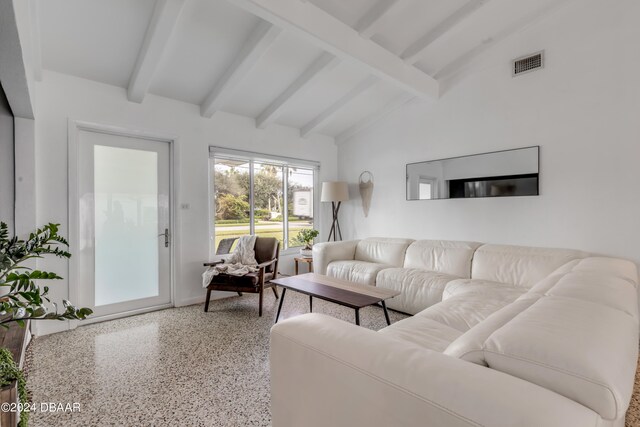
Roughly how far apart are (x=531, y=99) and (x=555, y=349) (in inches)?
133

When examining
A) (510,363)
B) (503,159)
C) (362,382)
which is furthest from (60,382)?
(503,159)

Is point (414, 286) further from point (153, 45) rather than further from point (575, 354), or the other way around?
point (153, 45)

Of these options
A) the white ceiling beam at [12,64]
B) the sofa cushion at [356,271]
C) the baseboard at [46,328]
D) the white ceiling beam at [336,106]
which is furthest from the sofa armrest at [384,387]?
the white ceiling beam at [336,106]

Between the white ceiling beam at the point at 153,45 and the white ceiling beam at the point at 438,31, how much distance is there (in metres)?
2.32

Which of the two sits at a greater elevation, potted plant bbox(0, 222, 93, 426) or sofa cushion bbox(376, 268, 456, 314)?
potted plant bbox(0, 222, 93, 426)

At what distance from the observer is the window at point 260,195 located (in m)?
4.14

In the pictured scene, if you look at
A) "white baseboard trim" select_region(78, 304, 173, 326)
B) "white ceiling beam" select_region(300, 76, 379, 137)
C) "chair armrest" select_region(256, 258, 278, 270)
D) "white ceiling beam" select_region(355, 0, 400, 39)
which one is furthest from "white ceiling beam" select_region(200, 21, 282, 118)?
"white baseboard trim" select_region(78, 304, 173, 326)

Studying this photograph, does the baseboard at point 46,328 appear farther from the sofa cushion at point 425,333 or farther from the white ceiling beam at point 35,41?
the sofa cushion at point 425,333

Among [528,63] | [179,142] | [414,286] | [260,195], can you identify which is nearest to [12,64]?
[179,142]

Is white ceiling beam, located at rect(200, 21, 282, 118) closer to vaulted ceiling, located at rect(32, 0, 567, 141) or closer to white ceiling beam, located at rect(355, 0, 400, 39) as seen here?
vaulted ceiling, located at rect(32, 0, 567, 141)

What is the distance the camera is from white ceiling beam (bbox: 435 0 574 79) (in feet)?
10.1

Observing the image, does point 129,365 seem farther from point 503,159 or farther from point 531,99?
point 531,99

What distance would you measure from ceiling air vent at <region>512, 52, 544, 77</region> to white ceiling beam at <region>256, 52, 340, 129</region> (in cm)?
197

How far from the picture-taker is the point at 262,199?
4660 millimetres
